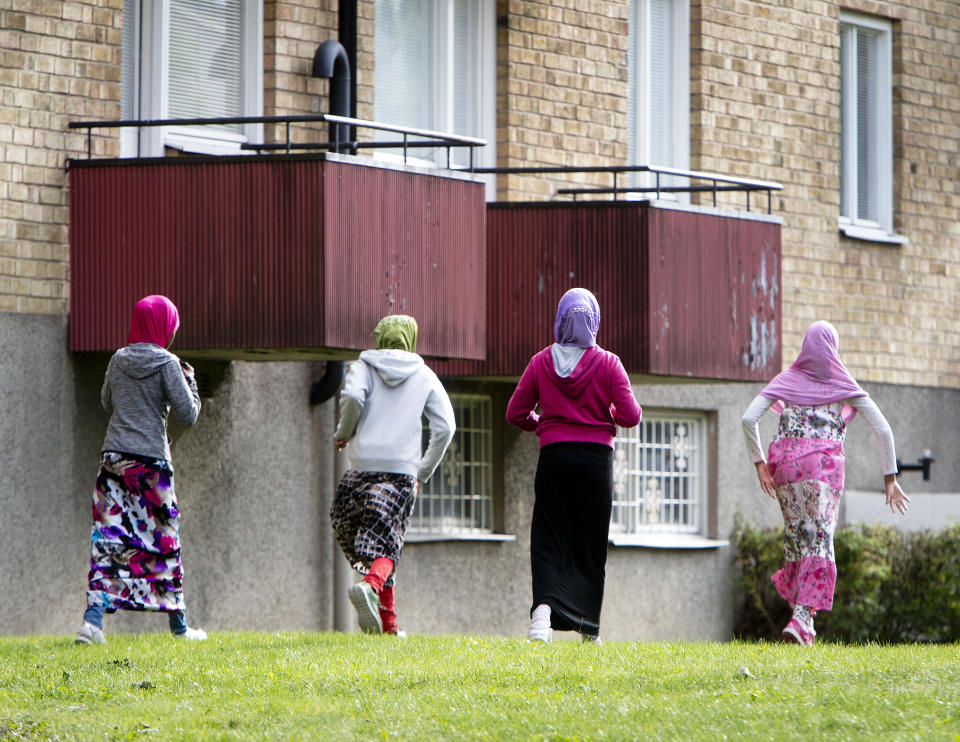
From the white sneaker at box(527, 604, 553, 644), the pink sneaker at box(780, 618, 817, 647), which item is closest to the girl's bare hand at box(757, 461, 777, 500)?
the pink sneaker at box(780, 618, 817, 647)

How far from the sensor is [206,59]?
42.1ft

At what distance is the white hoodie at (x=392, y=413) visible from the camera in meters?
10.2

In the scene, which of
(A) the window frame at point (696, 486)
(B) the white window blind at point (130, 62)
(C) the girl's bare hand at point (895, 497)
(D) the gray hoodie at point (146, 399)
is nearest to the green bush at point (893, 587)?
(A) the window frame at point (696, 486)

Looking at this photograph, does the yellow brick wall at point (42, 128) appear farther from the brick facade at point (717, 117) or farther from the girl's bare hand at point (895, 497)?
the girl's bare hand at point (895, 497)

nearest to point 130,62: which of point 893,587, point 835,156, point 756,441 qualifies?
point 756,441

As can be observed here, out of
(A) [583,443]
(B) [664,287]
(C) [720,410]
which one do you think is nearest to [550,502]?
(A) [583,443]

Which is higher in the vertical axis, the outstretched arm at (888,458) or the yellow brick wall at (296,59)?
the yellow brick wall at (296,59)

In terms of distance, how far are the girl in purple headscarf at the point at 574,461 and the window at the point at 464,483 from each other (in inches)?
166

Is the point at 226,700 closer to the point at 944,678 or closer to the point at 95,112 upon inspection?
the point at 944,678

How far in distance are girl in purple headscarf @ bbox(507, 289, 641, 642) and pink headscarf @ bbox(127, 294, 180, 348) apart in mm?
1878

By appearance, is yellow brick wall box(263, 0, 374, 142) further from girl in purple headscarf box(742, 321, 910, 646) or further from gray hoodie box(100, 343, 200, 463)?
girl in purple headscarf box(742, 321, 910, 646)

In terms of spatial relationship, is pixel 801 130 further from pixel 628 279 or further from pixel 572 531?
pixel 572 531

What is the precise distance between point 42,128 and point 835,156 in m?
8.03

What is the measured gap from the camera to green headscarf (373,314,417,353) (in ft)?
34.2
